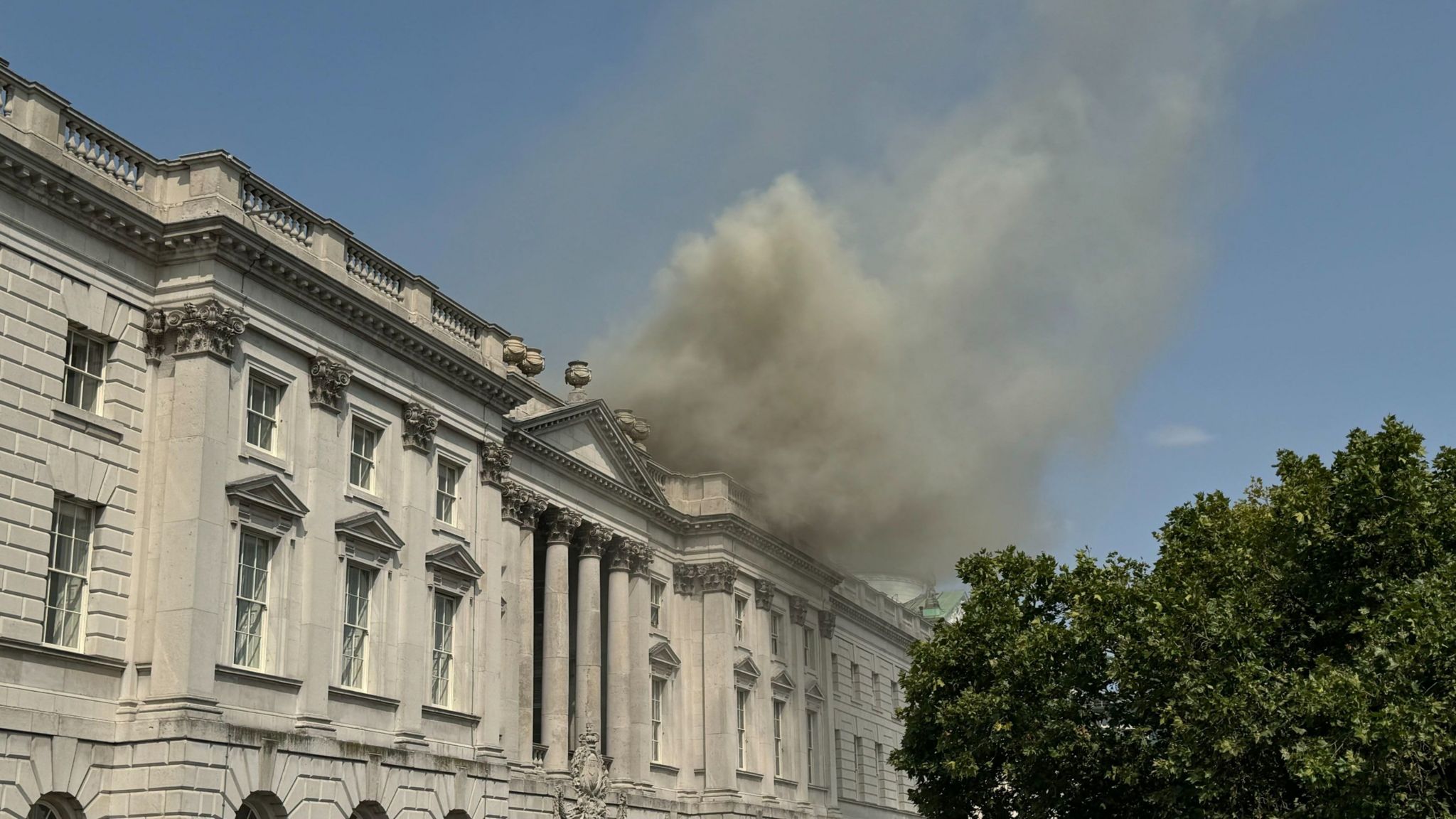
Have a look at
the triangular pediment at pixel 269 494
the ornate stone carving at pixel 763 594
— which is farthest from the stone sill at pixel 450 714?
the ornate stone carving at pixel 763 594

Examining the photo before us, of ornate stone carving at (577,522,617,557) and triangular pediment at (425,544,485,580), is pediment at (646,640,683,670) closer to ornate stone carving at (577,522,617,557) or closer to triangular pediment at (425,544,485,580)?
ornate stone carving at (577,522,617,557)

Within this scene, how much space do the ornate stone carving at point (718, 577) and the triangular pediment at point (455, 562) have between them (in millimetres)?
19103

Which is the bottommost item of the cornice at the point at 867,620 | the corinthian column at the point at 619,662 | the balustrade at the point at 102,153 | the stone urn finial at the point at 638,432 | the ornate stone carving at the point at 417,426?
the corinthian column at the point at 619,662

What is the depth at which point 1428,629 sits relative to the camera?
2820 centimetres

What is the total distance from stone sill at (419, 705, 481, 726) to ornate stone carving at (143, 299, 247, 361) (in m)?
9.75

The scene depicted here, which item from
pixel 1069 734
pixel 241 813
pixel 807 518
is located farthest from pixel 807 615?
pixel 241 813

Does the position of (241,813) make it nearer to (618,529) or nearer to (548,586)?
(548,586)

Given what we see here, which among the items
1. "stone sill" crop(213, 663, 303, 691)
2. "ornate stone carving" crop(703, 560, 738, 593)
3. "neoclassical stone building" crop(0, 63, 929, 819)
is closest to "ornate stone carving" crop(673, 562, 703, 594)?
"ornate stone carving" crop(703, 560, 738, 593)

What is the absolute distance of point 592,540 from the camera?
162ft

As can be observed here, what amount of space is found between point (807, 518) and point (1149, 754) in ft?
91.5

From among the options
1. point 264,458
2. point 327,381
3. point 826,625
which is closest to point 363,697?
point 264,458

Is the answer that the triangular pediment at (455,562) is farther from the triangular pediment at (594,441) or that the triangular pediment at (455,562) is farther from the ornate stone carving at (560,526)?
the ornate stone carving at (560,526)

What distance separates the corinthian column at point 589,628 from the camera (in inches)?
1849

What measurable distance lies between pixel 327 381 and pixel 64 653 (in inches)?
335
